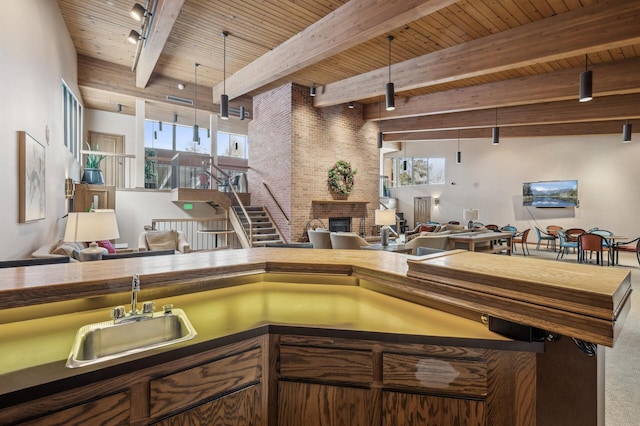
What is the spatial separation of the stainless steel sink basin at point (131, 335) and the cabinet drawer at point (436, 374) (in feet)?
2.71

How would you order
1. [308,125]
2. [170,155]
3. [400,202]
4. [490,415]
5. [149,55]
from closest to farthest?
1. [490,415]
2. [149,55]
3. [308,125]
4. [170,155]
5. [400,202]

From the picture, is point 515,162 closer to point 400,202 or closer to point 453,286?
point 400,202

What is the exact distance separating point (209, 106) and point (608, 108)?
9343 millimetres

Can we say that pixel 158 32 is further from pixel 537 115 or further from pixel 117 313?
pixel 537 115

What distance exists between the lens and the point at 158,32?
16.7 feet


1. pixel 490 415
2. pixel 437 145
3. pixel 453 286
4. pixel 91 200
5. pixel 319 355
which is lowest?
pixel 490 415

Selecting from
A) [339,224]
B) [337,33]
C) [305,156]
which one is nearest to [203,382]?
[337,33]

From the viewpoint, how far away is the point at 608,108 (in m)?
6.87

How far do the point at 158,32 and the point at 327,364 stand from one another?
566cm

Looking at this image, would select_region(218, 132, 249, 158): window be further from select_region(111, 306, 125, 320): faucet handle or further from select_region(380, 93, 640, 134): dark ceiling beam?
select_region(111, 306, 125, 320): faucet handle

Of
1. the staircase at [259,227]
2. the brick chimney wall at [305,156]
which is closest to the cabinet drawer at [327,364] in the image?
the staircase at [259,227]

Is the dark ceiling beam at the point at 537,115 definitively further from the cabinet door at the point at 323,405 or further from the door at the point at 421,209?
the cabinet door at the point at 323,405

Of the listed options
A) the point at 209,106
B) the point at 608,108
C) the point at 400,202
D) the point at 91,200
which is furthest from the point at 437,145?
the point at 91,200

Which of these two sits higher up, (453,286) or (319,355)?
(453,286)
